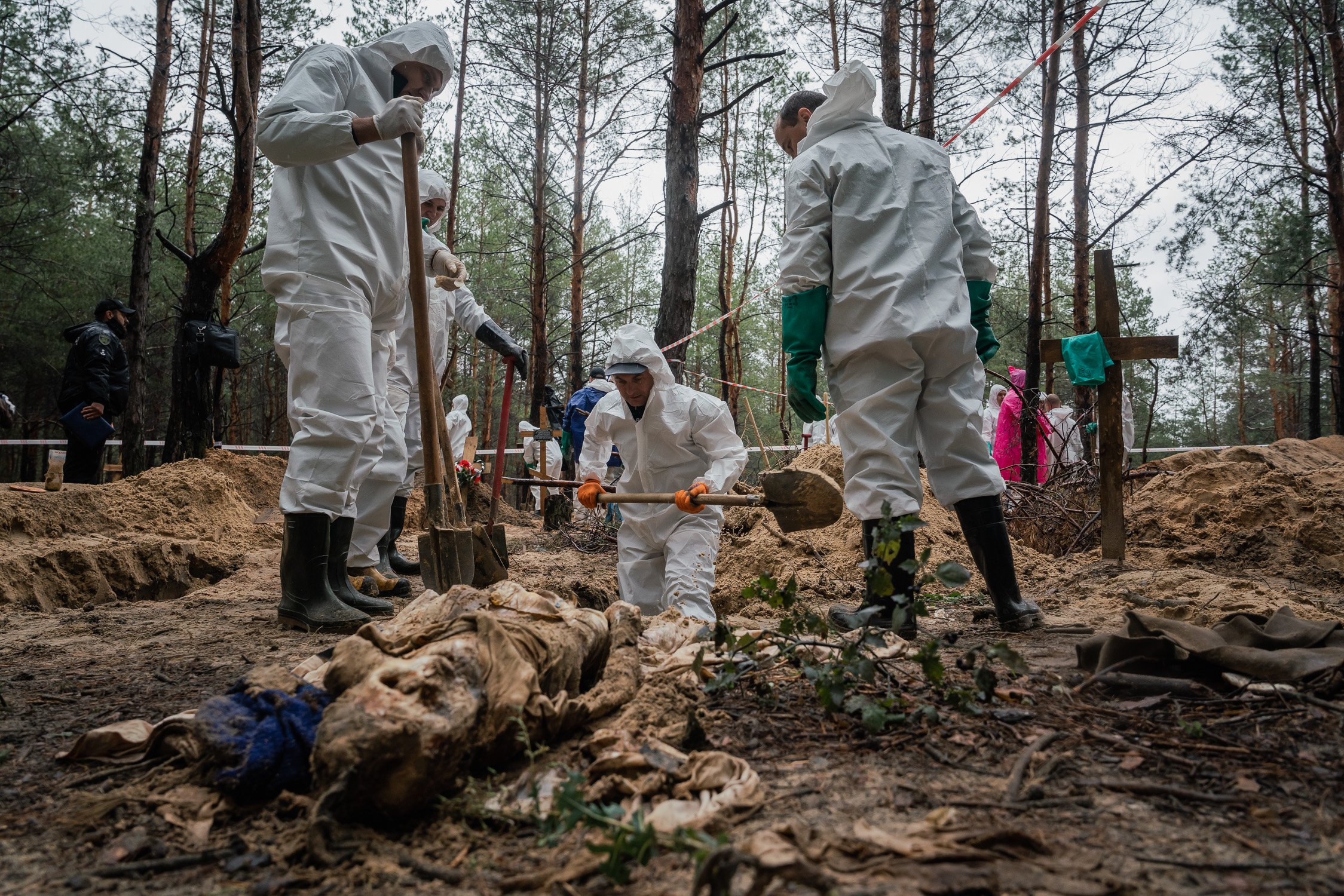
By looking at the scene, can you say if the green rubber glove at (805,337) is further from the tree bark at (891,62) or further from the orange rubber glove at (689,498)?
the tree bark at (891,62)

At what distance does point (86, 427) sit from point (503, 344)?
5.15 metres

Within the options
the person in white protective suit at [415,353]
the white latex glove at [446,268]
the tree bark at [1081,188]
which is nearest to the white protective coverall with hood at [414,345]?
the person in white protective suit at [415,353]

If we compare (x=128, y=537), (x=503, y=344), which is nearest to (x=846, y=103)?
(x=503, y=344)

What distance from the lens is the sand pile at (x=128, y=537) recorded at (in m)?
4.83

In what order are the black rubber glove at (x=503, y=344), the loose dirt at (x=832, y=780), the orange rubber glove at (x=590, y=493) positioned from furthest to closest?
the black rubber glove at (x=503, y=344) → the orange rubber glove at (x=590, y=493) → the loose dirt at (x=832, y=780)

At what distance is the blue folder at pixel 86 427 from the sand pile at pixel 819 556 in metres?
5.92

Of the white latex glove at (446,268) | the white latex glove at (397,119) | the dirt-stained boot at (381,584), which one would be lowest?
the dirt-stained boot at (381,584)

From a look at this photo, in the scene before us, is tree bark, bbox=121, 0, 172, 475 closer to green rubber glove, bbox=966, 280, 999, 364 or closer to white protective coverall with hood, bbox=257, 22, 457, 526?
white protective coverall with hood, bbox=257, 22, 457, 526

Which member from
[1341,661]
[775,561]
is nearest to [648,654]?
[1341,661]

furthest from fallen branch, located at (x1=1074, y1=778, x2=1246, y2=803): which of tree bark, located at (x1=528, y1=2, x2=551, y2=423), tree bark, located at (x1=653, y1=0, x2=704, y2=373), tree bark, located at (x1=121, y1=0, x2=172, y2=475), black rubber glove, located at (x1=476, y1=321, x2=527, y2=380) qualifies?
tree bark, located at (x1=528, y1=2, x2=551, y2=423)

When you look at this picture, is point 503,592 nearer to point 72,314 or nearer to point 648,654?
point 648,654

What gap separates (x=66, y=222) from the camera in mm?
17234

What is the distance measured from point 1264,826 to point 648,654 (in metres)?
1.61

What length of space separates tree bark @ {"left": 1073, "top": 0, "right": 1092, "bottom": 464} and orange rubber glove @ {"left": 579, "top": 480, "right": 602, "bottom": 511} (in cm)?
901
